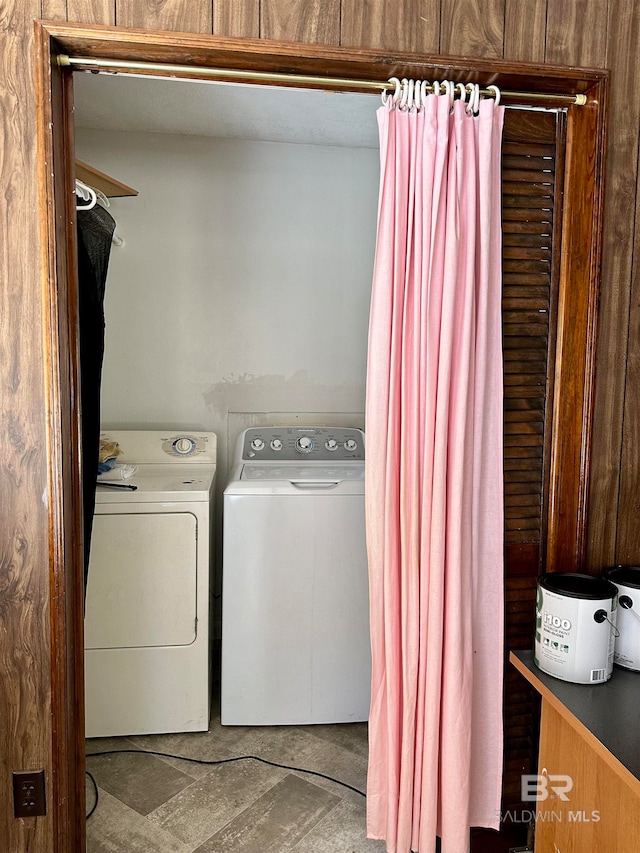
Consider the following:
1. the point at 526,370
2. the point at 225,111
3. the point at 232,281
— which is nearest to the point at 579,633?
the point at 526,370

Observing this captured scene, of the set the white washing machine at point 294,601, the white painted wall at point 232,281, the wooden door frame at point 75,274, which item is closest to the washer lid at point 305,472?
the white washing machine at point 294,601

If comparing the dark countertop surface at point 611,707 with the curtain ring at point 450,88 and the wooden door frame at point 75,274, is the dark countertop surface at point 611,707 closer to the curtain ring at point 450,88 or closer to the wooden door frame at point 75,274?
the wooden door frame at point 75,274

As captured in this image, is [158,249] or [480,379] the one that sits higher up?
[158,249]

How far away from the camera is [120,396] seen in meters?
3.04

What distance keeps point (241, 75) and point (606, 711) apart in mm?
1675

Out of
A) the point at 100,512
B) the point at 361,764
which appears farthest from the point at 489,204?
the point at 361,764

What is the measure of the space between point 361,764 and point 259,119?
8.43ft

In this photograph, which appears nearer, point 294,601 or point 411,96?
point 411,96

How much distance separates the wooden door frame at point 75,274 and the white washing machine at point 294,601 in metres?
0.83

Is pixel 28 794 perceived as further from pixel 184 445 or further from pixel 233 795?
pixel 184 445

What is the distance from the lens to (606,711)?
1.41 meters

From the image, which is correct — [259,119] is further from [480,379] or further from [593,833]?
[593,833]

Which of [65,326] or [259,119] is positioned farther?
[259,119]

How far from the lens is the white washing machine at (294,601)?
2.44 metres
